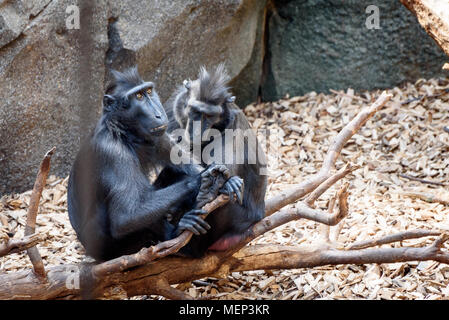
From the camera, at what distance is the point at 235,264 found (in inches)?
153

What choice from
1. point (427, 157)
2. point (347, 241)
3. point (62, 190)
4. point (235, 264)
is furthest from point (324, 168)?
point (62, 190)

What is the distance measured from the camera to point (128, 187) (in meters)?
3.53

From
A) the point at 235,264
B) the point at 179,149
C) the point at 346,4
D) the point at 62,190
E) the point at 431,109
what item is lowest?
the point at 235,264

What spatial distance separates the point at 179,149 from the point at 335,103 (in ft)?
12.1

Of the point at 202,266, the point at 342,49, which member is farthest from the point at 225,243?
the point at 342,49

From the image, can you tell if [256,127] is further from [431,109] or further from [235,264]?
[235,264]

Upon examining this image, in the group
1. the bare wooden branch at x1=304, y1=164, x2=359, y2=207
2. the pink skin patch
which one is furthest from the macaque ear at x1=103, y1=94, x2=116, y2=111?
the bare wooden branch at x1=304, y1=164, x2=359, y2=207

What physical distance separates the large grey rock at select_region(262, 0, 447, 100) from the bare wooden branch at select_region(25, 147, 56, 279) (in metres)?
5.14

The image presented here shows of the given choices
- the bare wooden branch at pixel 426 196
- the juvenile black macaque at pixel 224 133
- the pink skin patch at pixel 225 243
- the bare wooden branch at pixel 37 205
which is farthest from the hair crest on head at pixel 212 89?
the bare wooden branch at pixel 426 196

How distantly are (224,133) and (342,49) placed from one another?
365cm

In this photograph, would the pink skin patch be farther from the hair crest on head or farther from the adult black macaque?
the hair crest on head

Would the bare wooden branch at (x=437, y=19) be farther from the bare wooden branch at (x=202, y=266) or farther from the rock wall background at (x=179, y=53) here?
the rock wall background at (x=179, y=53)

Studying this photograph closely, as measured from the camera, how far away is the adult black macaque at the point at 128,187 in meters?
3.49

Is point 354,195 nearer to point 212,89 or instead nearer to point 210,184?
point 212,89
